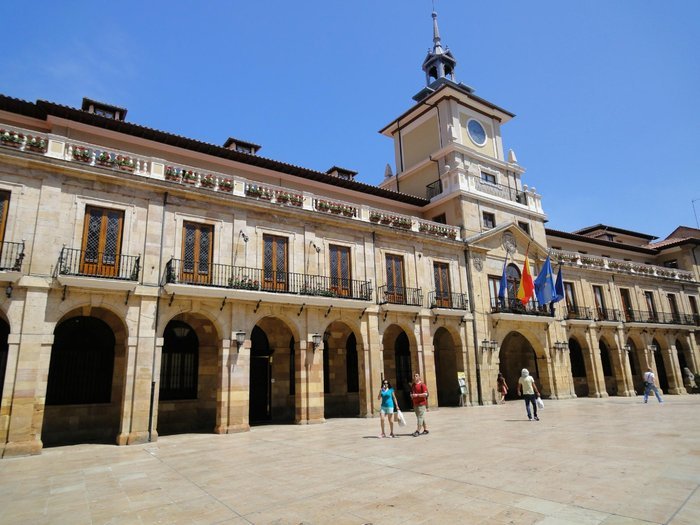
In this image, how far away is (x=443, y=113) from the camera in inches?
1099

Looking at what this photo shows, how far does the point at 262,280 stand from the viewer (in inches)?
683

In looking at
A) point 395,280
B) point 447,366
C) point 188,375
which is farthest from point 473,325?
point 188,375

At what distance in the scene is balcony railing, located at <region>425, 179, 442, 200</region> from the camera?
2703 cm

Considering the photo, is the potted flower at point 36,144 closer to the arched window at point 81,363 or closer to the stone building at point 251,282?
the stone building at point 251,282

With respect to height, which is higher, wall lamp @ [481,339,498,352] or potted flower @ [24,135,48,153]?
potted flower @ [24,135,48,153]

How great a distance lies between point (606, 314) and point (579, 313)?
3.29m

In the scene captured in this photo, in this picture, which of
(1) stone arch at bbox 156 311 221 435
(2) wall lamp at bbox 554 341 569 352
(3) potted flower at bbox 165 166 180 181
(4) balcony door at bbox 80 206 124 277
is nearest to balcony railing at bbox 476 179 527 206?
(2) wall lamp at bbox 554 341 569 352

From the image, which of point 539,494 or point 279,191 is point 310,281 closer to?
point 279,191

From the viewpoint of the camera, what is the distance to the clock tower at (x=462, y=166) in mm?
25734

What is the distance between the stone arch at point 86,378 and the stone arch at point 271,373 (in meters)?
5.50

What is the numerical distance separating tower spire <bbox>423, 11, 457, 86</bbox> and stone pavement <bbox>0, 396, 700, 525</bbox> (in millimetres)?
28550

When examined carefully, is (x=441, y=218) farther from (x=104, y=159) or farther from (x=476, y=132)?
(x=104, y=159)

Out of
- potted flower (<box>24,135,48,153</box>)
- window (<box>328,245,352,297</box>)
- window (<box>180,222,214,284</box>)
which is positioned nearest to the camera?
potted flower (<box>24,135,48,153</box>)

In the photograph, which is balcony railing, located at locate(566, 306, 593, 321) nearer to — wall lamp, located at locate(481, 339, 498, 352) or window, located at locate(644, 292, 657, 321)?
wall lamp, located at locate(481, 339, 498, 352)
